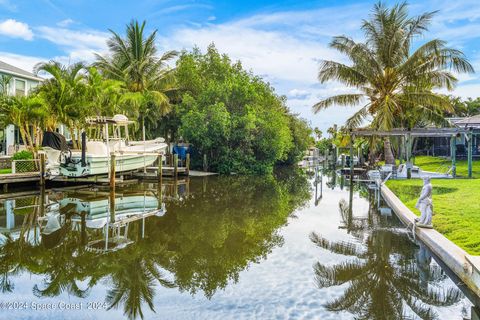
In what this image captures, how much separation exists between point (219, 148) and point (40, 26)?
1560 cm

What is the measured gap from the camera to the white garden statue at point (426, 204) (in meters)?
8.91

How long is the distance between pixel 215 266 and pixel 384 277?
3.14 meters

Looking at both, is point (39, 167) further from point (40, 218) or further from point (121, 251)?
point (121, 251)

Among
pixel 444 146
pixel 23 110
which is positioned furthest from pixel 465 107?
pixel 23 110

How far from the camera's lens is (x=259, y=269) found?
7523mm

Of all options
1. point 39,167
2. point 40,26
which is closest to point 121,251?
point 39,167

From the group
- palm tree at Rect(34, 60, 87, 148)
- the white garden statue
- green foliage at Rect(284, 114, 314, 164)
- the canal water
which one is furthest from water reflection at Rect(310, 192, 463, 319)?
green foliage at Rect(284, 114, 314, 164)

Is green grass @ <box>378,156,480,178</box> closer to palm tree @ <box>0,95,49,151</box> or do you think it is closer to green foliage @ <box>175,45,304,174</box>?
green foliage @ <box>175,45,304,174</box>

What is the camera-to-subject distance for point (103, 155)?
19062mm

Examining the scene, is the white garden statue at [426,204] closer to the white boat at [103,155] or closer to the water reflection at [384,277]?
the water reflection at [384,277]

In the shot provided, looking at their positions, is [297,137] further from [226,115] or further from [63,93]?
[63,93]

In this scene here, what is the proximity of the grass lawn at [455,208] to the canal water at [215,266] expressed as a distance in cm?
81

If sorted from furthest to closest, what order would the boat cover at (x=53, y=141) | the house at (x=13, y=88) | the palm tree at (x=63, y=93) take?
the house at (x=13, y=88) < the palm tree at (x=63, y=93) < the boat cover at (x=53, y=141)

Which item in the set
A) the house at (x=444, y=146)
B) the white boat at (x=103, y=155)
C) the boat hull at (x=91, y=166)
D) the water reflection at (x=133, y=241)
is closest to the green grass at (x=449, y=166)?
the house at (x=444, y=146)
